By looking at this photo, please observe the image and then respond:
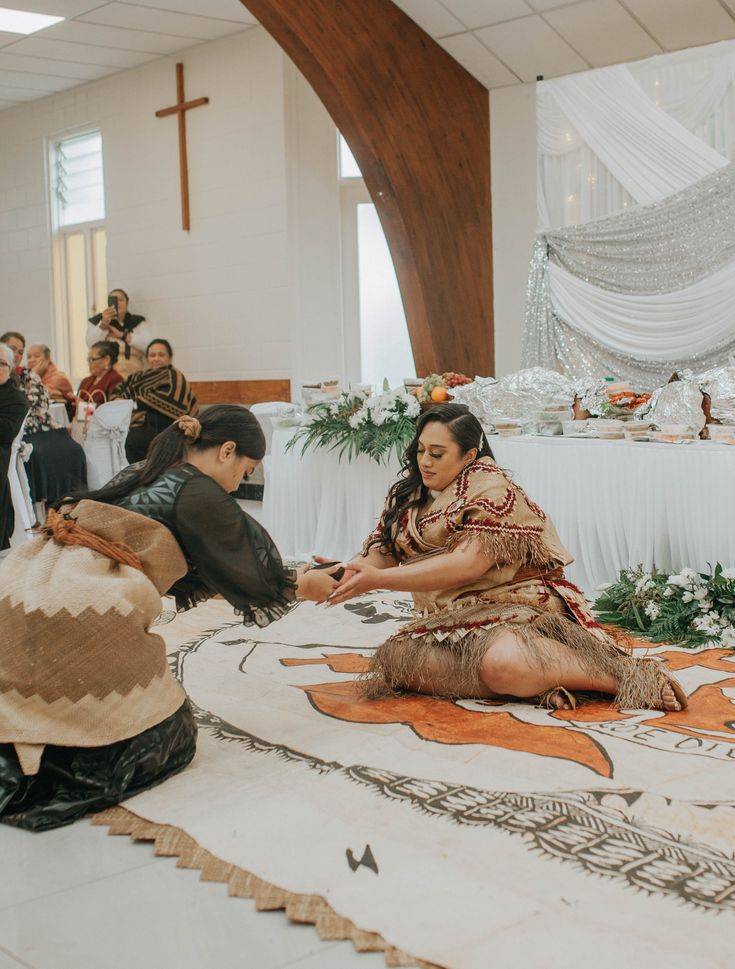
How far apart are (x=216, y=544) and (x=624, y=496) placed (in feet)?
6.93

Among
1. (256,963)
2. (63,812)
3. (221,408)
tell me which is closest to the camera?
(256,963)

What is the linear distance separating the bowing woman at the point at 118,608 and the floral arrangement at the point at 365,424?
7.85 feet

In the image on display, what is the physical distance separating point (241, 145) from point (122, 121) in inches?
66.3

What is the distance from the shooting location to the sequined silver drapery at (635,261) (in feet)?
19.4

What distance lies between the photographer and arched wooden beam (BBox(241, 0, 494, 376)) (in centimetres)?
645

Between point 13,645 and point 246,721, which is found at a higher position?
point 13,645

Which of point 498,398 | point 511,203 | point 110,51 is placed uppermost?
point 110,51

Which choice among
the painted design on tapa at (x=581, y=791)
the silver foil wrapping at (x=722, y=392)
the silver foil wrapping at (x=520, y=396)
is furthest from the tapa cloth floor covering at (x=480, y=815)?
the silver foil wrapping at (x=520, y=396)

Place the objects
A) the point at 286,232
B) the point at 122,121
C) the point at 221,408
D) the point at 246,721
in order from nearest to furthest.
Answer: the point at 221,408, the point at 246,721, the point at 286,232, the point at 122,121

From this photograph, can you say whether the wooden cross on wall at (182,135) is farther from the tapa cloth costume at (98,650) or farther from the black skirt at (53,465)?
the tapa cloth costume at (98,650)

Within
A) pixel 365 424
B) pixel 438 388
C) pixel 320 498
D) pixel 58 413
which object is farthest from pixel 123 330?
pixel 438 388

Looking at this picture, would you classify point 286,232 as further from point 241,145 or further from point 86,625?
point 86,625

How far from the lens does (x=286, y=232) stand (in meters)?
8.37

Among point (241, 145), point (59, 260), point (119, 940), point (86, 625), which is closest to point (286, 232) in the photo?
point (241, 145)
